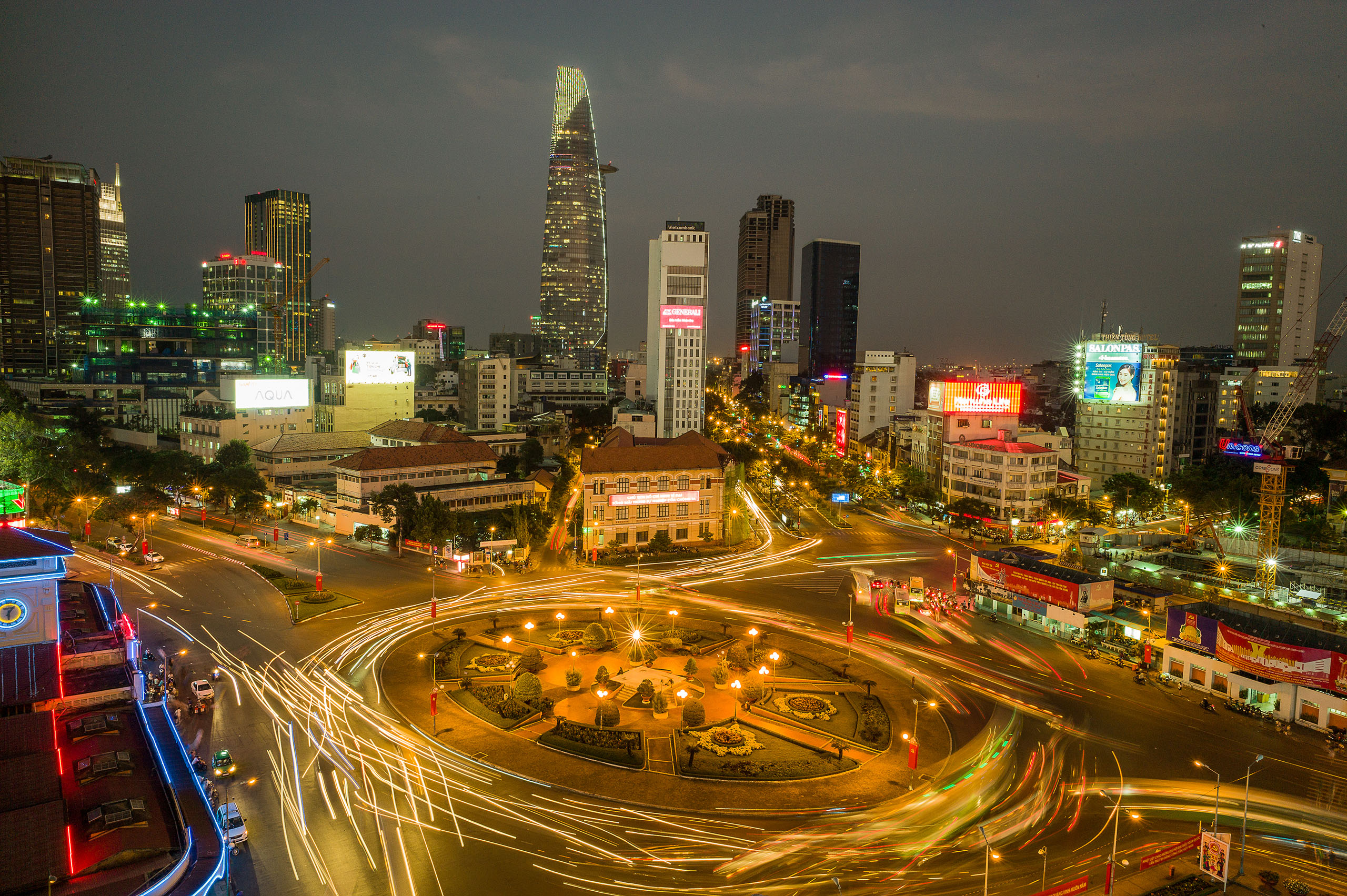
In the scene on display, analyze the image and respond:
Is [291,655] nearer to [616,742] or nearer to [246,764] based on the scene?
[246,764]

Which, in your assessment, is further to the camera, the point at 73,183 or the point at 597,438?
the point at 73,183

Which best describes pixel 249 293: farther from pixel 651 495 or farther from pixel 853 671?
pixel 853 671

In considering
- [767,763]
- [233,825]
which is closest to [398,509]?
[233,825]

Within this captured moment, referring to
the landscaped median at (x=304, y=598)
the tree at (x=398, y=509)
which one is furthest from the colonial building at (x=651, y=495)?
the landscaped median at (x=304, y=598)

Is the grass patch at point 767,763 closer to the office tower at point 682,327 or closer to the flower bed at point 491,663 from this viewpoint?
the flower bed at point 491,663

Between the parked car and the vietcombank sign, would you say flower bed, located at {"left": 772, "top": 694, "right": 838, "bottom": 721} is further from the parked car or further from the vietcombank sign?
the parked car

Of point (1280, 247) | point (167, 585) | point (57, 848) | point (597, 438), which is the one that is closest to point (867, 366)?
point (597, 438)

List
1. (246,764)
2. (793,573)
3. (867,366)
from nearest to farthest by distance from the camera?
(246,764) < (793,573) < (867,366)

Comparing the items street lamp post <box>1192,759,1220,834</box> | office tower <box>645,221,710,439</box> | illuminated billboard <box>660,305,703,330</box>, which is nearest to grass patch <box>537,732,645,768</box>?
street lamp post <box>1192,759,1220,834</box>

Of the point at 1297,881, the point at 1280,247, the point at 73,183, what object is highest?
the point at 73,183
